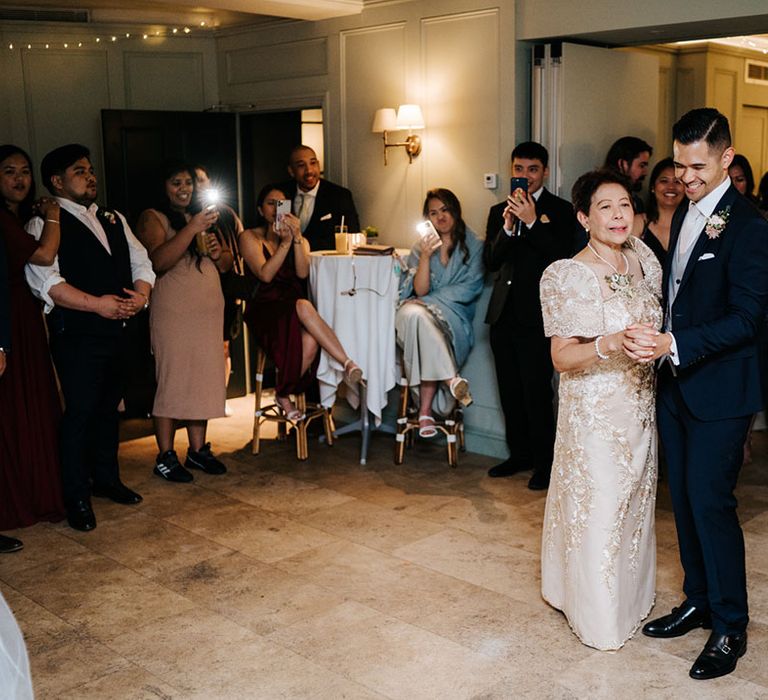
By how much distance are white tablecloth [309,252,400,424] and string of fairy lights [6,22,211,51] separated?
258 centimetres

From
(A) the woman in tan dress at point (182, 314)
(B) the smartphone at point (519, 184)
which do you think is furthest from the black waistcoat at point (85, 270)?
(B) the smartphone at point (519, 184)

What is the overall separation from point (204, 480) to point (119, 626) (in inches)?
70.1

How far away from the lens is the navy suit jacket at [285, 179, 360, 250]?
20.4 feet

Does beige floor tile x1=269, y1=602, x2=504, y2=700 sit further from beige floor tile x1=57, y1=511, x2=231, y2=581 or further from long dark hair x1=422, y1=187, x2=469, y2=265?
long dark hair x1=422, y1=187, x2=469, y2=265

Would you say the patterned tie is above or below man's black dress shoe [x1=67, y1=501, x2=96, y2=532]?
above

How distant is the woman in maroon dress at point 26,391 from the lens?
172 inches

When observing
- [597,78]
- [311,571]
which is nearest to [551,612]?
[311,571]

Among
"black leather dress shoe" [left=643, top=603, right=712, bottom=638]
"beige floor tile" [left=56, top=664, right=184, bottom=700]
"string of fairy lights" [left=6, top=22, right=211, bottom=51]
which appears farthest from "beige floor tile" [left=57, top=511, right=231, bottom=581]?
"string of fairy lights" [left=6, top=22, right=211, bottom=51]

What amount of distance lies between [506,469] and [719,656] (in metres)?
2.24

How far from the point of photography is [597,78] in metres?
5.43

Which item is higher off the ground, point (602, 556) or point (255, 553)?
point (602, 556)

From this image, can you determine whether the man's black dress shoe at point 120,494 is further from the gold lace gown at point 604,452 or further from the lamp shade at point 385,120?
the lamp shade at point 385,120

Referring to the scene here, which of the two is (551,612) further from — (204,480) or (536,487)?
(204,480)

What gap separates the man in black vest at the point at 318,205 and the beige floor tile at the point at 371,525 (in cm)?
207
